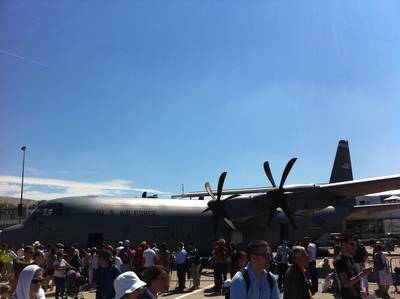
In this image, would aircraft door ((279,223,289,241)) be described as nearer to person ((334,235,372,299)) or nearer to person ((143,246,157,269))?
person ((143,246,157,269))

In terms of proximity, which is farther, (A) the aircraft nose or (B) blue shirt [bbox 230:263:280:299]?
(A) the aircraft nose

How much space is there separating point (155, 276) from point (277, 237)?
830 inches

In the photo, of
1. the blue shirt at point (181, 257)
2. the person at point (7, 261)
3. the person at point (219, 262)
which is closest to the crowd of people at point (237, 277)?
the person at point (219, 262)

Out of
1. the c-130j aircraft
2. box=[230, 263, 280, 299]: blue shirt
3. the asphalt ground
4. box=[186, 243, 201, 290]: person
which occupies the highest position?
the c-130j aircraft

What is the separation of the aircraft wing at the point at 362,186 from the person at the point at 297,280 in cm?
1536

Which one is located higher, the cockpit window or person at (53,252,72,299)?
the cockpit window

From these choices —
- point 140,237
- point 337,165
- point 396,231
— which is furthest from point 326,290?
point 396,231

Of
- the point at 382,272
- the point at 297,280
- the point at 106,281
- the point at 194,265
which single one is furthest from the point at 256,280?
the point at 194,265

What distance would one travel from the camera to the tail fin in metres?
29.6

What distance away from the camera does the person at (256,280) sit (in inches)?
152

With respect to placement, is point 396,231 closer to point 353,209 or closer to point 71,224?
point 353,209

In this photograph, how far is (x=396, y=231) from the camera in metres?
49.0

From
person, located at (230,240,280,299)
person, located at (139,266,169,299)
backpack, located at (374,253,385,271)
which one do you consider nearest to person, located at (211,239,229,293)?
backpack, located at (374,253,385,271)

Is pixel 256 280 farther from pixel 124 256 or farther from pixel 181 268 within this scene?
pixel 124 256
